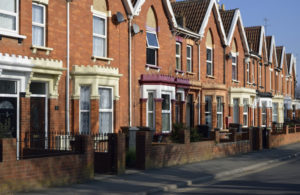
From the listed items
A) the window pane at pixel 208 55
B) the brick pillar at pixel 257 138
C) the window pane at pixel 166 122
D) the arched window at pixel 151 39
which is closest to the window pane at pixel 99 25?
the arched window at pixel 151 39

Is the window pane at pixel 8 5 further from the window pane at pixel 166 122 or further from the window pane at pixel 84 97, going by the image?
the window pane at pixel 166 122

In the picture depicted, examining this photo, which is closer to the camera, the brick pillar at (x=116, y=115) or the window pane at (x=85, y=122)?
the window pane at (x=85, y=122)

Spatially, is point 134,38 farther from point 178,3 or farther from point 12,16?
point 178,3

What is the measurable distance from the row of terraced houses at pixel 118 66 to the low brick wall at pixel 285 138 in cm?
316

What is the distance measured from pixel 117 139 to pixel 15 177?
3979mm

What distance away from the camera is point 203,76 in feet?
88.9

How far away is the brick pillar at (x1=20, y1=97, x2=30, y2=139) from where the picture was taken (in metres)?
14.8

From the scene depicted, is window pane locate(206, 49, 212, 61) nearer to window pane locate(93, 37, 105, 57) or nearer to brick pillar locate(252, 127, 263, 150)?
brick pillar locate(252, 127, 263, 150)

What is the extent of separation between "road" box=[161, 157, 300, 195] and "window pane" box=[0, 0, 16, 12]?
25.5 ft

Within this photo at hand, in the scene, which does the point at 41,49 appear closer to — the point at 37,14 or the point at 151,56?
the point at 37,14

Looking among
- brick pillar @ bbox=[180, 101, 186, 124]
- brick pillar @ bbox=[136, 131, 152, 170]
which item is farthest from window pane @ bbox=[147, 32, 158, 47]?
brick pillar @ bbox=[136, 131, 152, 170]

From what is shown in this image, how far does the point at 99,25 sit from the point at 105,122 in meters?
3.96

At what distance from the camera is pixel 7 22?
48.2ft

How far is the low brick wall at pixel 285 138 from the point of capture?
89.2 feet
